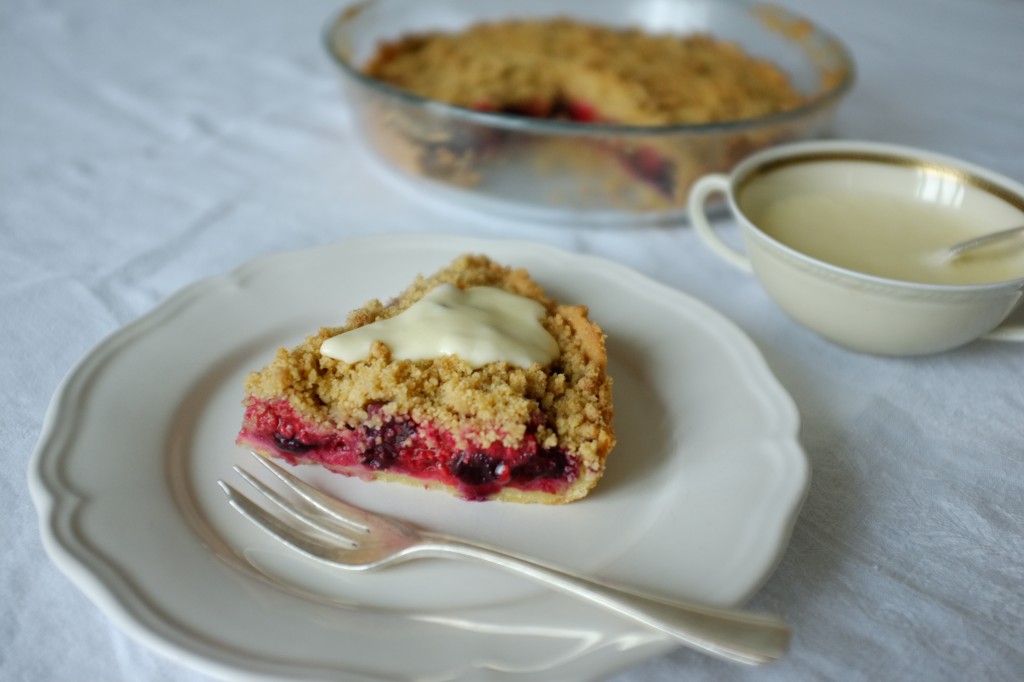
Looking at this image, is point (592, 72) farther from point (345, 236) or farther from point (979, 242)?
point (979, 242)

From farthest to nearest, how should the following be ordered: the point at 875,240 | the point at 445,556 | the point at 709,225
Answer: the point at 709,225, the point at 875,240, the point at 445,556

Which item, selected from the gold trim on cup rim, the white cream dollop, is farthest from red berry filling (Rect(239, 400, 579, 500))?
the gold trim on cup rim

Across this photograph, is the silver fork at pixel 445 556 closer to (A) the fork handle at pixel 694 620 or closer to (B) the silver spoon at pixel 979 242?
(A) the fork handle at pixel 694 620

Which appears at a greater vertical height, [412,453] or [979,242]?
[979,242]

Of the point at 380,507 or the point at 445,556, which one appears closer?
the point at 445,556

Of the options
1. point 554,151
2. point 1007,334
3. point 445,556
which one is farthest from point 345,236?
point 1007,334

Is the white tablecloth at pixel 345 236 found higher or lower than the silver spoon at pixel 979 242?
lower

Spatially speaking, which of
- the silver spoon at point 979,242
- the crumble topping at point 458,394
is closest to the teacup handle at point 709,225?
the silver spoon at point 979,242
